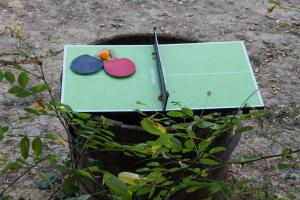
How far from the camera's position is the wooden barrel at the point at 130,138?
2428 millimetres

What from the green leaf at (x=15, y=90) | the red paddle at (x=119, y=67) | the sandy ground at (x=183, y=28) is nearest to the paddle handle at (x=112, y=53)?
the red paddle at (x=119, y=67)

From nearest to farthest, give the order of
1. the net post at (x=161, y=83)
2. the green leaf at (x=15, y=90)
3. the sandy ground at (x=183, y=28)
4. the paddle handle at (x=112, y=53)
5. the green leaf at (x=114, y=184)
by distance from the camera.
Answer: the green leaf at (x=114, y=184) → the green leaf at (x=15, y=90) → the net post at (x=161, y=83) → the paddle handle at (x=112, y=53) → the sandy ground at (x=183, y=28)

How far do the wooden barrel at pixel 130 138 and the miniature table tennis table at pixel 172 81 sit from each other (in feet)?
0.30

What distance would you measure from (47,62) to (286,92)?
2.18 meters

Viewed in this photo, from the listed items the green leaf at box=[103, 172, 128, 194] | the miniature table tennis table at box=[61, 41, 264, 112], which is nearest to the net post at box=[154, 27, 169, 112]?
the miniature table tennis table at box=[61, 41, 264, 112]

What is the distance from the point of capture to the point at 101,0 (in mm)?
5801

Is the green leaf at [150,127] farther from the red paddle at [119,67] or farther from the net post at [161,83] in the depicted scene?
the red paddle at [119,67]

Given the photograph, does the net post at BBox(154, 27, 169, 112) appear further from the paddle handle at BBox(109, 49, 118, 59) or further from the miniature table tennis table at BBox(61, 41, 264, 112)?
the paddle handle at BBox(109, 49, 118, 59)

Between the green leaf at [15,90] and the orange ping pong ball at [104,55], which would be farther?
the orange ping pong ball at [104,55]

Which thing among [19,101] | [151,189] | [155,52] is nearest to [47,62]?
[19,101]

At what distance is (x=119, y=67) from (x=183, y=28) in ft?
8.31

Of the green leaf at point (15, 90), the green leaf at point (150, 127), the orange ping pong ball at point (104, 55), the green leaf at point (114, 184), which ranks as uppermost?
the green leaf at point (150, 127)

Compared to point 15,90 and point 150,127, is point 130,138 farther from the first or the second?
point 150,127

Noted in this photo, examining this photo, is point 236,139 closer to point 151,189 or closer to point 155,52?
point 155,52
